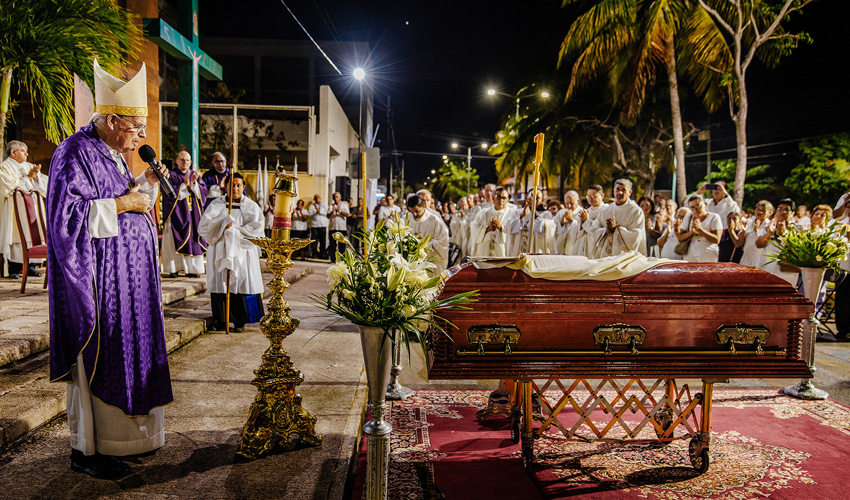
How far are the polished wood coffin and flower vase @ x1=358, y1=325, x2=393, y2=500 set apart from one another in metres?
0.53

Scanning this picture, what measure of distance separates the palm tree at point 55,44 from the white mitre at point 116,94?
119 inches

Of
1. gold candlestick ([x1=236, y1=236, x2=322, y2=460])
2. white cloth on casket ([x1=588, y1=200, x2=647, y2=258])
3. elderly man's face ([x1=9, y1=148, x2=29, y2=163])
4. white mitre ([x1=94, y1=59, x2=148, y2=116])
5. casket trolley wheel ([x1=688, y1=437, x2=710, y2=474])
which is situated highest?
elderly man's face ([x1=9, y1=148, x2=29, y2=163])

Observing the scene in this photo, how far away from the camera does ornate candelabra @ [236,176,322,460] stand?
304cm

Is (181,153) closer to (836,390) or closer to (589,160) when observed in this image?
(836,390)

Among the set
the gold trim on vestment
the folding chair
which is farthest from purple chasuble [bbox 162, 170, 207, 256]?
the gold trim on vestment

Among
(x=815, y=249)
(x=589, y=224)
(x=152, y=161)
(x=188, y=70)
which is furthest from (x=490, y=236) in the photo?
(x=152, y=161)

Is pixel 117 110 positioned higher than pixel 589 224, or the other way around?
pixel 117 110

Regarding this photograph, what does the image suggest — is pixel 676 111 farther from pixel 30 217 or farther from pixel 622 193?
pixel 30 217

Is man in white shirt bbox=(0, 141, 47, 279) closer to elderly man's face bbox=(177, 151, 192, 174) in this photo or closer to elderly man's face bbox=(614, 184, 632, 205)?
elderly man's face bbox=(177, 151, 192, 174)

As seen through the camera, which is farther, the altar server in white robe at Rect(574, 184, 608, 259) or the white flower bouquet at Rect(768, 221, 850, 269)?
the altar server in white robe at Rect(574, 184, 608, 259)

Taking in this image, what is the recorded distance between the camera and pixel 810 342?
14.9ft

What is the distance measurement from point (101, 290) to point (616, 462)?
317 centimetres

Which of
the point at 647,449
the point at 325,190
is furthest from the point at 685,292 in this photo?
the point at 325,190

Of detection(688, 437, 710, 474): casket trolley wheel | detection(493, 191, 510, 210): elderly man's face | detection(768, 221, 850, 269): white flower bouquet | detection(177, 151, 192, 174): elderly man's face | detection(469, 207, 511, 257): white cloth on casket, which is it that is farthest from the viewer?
detection(469, 207, 511, 257): white cloth on casket
